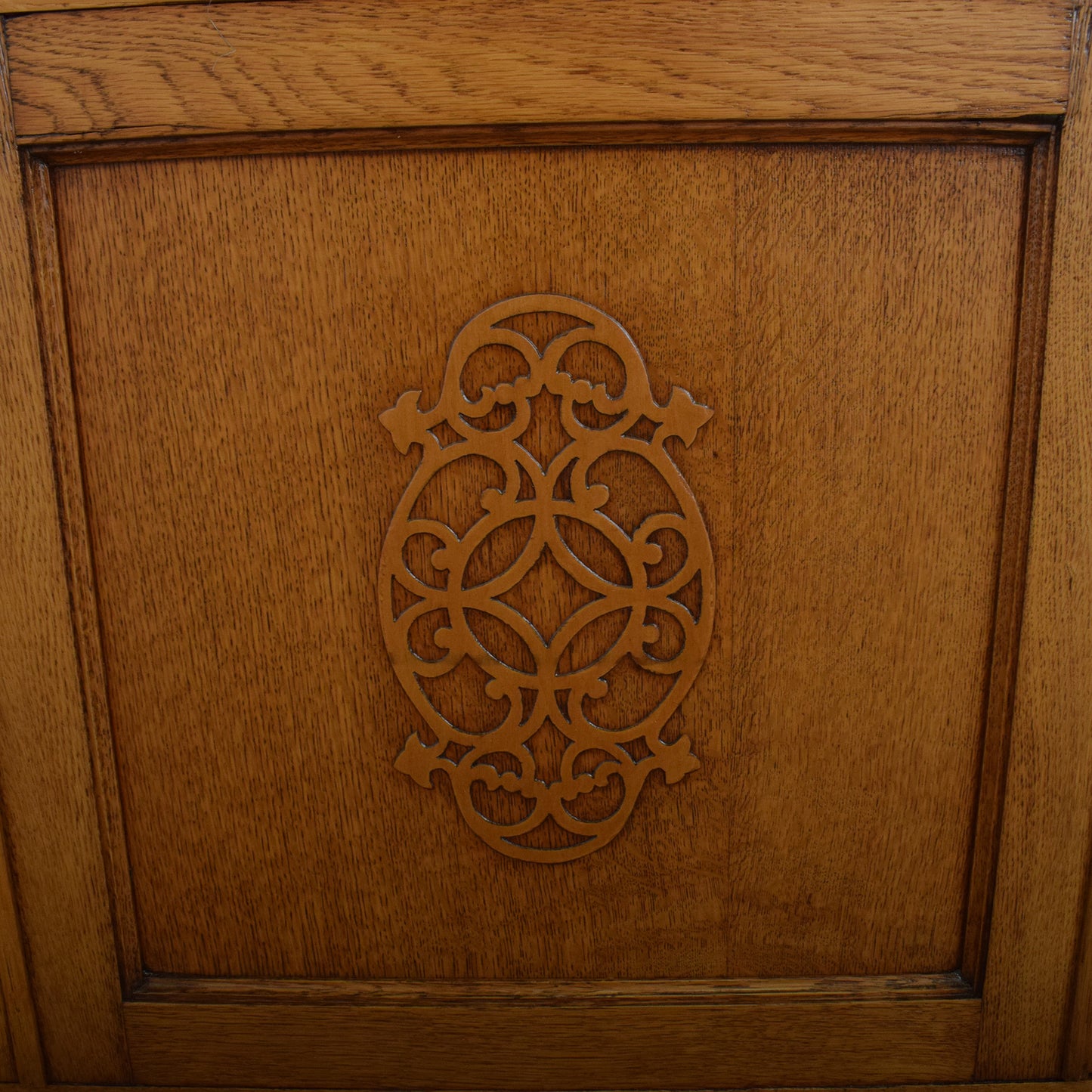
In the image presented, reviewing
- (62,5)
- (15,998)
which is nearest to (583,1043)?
(15,998)

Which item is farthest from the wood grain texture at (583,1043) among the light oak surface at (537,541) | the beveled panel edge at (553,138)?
the beveled panel edge at (553,138)

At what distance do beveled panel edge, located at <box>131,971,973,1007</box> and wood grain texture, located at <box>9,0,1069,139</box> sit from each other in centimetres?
56

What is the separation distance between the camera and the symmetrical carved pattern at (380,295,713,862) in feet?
1.58

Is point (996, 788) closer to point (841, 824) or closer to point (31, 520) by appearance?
point (841, 824)

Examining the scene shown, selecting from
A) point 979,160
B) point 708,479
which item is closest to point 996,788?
point 708,479

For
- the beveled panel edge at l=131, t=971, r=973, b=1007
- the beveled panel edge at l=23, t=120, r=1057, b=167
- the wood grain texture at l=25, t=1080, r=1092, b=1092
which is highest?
the beveled panel edge at l=23, t=120, r=1057, b=167

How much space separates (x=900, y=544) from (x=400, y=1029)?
48cm

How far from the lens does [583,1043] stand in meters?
0.55

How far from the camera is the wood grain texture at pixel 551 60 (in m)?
0.44

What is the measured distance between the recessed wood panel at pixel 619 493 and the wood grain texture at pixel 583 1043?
0.03 metres

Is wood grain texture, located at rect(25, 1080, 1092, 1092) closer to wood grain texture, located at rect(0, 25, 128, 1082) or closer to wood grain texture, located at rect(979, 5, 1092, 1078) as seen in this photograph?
wood grain texture, located at rect(979, 5, 1092, 1078)

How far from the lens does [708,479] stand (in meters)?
0.49

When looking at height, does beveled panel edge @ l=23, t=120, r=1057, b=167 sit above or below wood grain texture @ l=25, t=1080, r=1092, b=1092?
above

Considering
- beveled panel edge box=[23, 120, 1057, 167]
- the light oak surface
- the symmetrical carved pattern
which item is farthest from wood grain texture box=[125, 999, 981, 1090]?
beveled panel edge box=[23, 120, 1057, 167]
